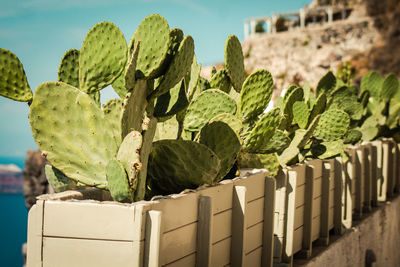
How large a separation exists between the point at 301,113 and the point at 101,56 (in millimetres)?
2004

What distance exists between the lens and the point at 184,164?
208cm

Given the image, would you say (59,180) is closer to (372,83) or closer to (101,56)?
(101,56)

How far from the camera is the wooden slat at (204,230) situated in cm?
191

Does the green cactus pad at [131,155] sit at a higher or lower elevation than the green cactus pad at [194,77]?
lower

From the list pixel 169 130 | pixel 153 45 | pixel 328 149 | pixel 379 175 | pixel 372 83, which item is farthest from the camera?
pixel 372 83

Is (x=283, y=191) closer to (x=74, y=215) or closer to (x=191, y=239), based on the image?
(x=191, y=239)

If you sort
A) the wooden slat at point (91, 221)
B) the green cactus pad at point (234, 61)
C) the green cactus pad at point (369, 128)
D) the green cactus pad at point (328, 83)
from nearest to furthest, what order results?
the wooden slat at point (91, 221) → the green cactus pad at point (234, 61) → the green cactus pad at point (328, 83) → the green cactus pad at point (369, 128)

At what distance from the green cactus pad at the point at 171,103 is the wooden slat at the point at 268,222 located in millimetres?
646

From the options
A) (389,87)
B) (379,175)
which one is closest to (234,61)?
(379,175)

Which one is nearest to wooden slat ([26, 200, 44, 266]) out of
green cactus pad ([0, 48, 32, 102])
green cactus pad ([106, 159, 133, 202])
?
green cactus pad ([106, 159, 133, 202])

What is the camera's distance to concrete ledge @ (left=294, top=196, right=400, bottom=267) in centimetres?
345

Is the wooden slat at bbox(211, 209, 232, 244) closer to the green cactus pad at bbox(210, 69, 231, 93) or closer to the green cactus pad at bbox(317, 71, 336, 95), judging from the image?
the green cactus pad at bbox(210, 69, 231, 93)

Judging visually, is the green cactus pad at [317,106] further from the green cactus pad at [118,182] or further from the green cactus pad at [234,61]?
the green cactus pad at [118,182]

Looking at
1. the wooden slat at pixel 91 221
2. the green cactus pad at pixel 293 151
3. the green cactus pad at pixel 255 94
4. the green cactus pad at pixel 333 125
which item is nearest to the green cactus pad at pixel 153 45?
the wooden slat at pixel 91 221
